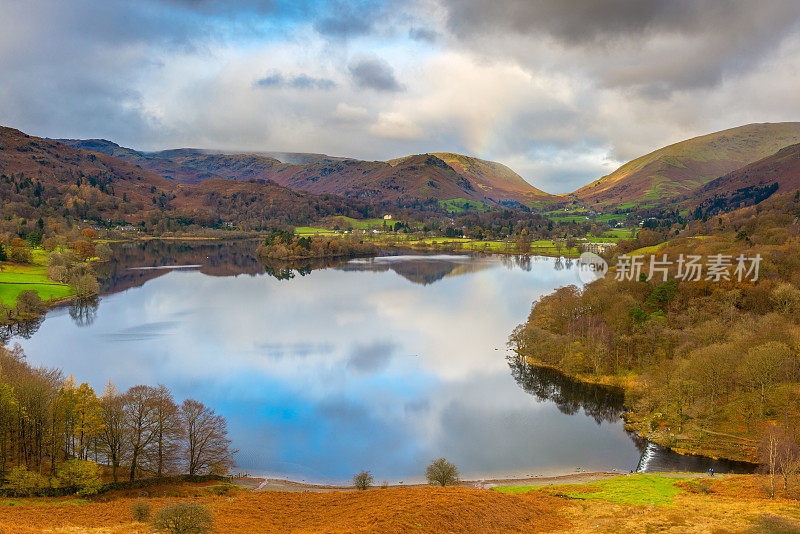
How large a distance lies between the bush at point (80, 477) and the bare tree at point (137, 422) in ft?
7.35

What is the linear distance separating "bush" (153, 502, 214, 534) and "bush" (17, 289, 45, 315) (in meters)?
59.7

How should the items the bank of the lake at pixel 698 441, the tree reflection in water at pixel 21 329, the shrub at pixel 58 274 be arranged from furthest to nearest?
1. the shrub at pixel 58 274
2. the tree reflection in water at pixel 21 329
3. the bank of the lake at pixel 698 441

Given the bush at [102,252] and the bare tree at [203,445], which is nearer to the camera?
the bare tree at [203,445]

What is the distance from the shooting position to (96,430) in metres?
22.8

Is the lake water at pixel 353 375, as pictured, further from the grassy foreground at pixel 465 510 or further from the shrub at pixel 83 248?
the shrub at pixel 83 248

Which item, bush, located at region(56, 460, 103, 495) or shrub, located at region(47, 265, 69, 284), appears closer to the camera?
bush, located at region(56, 460, 103, 495)

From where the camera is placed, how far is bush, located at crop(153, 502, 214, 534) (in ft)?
43.6

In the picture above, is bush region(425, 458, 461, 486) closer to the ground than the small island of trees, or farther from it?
closer to the ground

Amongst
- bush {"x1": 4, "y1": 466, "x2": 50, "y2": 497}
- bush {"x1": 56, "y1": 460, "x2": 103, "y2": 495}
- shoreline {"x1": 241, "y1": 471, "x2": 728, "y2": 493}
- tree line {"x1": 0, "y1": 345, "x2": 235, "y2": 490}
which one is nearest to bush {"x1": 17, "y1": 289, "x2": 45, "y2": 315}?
tree line {"x1": 0, "y1": 345, "x2": 235, "y2": 490}

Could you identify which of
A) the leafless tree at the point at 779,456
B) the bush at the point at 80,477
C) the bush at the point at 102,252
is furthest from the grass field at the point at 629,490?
the bush at the point at 102,252

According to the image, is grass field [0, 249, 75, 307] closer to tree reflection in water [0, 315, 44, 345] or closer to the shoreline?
tree reflection in water [0, 315, 44, 345]

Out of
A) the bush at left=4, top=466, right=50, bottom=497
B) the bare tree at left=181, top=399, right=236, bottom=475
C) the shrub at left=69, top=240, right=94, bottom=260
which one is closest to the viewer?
the bush at left=4, top=466, right=50, bottom=497

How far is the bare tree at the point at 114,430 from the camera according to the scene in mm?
23141

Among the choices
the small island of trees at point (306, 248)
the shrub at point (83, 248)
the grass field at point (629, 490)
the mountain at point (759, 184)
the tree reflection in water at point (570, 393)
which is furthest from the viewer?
the mountain at point (759, 184)
